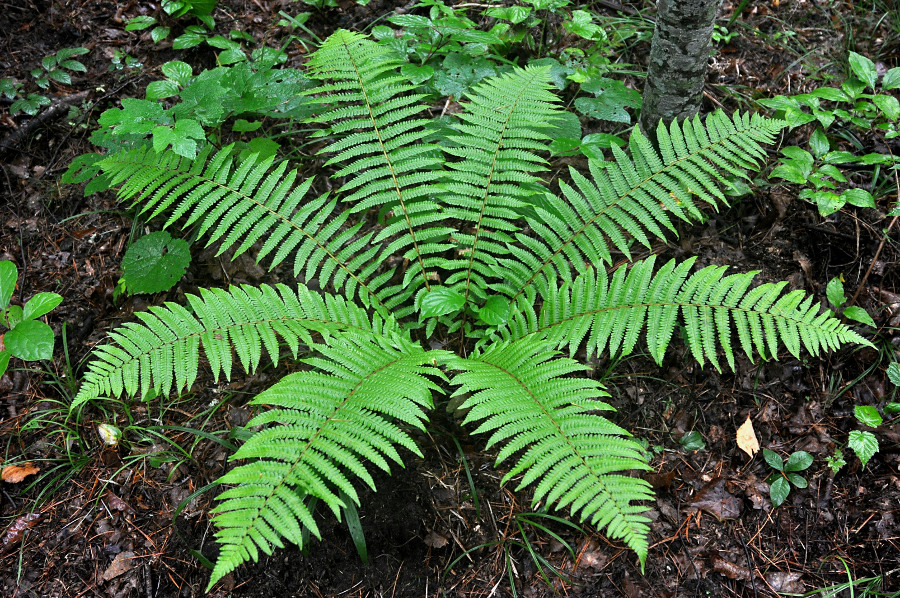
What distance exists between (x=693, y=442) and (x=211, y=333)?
2.43 metres

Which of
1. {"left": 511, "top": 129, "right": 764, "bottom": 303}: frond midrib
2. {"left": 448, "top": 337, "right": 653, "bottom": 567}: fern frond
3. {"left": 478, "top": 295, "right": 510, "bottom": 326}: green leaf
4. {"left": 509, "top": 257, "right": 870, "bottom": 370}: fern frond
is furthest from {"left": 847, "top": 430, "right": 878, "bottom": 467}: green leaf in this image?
{"left": 478, "top": 295, "right": 510, "bottom": 326}: green leaf

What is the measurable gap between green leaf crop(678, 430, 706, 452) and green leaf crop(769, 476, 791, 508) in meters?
0.35

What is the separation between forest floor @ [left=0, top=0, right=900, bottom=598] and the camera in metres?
2.60

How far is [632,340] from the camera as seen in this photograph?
252 centimetres

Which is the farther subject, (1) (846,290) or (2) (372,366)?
(1) (846,290)

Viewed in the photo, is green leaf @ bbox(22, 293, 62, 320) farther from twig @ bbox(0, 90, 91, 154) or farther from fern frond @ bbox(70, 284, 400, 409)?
twig @ bbox(0, 90, 91, 154)

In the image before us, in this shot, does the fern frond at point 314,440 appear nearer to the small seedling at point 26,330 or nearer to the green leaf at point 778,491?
the small seedling at point 26,330

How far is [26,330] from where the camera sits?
9.06 ft

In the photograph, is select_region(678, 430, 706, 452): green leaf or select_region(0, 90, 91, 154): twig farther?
select_region(0, 90, 91, 154): twig

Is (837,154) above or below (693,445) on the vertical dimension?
above

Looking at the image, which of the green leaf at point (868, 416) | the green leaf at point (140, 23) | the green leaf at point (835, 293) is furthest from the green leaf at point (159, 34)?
the green leaf at point (868, 416)

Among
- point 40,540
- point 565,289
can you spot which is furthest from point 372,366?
point 40,540

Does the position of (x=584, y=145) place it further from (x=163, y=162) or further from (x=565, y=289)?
(x=163, y=162)

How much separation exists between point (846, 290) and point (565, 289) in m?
1.74
